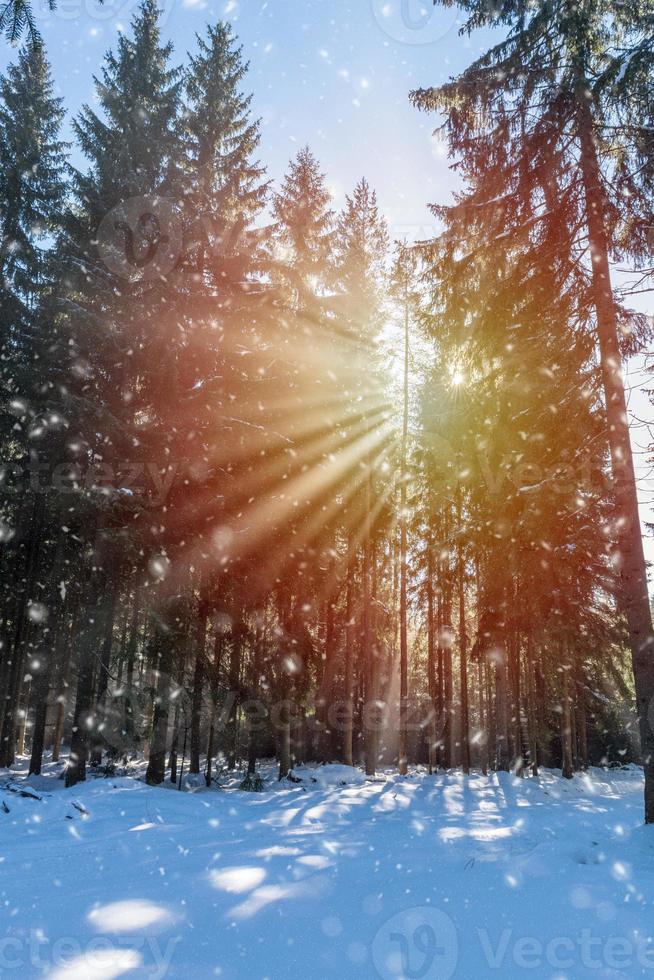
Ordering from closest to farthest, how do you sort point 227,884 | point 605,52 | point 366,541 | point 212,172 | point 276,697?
point 227,884 → point 605,52 → point 276,697 → point 212,172 → point 366,541

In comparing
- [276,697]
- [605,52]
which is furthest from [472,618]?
[605,52]

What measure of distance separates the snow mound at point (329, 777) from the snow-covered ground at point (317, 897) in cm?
816

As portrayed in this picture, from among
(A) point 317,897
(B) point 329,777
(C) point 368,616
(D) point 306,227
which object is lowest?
(B) point 329,777

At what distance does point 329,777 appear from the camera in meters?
16.9

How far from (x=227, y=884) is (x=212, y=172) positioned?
17429 millimetres

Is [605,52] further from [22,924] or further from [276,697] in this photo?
[276,697]

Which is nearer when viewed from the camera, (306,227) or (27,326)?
(27,326)

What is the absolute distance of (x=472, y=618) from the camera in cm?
2427

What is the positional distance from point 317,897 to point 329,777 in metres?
13.6

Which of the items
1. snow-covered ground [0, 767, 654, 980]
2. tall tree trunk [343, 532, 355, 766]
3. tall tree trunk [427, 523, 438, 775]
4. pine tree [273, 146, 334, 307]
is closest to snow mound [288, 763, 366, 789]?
tall tree trunk [343, 532, 355, 766]

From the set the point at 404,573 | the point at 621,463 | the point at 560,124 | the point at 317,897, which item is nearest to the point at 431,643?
the point at 404,573

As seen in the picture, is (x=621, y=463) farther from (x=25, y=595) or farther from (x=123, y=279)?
(x=25, y=595)

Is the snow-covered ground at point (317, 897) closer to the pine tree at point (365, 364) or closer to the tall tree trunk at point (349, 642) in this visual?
the pine tree at point (365, 364)

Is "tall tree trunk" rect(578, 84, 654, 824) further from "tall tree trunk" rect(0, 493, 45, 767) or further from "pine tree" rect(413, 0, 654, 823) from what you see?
"tall tree trunk" rect(0, 493, 45, 767)
